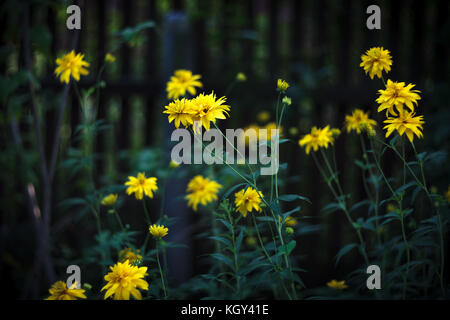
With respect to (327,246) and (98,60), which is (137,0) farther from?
(327,246)

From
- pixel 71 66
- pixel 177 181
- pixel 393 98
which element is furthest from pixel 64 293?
pixel 177 181

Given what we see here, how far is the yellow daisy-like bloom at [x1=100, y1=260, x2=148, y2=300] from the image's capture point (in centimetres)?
95

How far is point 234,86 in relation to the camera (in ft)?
8.32

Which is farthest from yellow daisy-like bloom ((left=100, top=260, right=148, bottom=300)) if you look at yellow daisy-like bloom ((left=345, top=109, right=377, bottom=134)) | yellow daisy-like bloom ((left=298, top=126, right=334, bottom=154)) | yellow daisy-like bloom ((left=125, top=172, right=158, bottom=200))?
yellow daisy-like bloom ((left=345, top=109, right=377, bottom=134))

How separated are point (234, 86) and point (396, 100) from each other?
1.59m

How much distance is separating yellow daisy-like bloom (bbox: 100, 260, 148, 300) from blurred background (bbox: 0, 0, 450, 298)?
1367mm

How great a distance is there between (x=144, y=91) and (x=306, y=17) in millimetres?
1265

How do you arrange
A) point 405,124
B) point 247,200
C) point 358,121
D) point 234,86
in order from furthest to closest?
point 234,86, point 358,121, point 247,200, point 405,124

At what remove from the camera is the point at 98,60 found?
2.56 m

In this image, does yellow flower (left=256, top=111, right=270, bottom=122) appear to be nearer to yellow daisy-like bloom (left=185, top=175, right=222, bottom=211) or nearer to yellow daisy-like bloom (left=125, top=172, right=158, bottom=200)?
yellow daisy-like bloom (left=185, top=175, right=222, bottom=211)

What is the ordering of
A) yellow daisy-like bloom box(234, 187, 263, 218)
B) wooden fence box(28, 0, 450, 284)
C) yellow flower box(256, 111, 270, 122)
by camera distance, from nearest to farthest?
yellow daisy-like bloom box(234, 187, 263, 218) → yellow flower box(256, 111, 270, 122) → wooden fence box(28, 0, 450, 284)

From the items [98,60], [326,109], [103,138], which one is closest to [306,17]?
[326,109]

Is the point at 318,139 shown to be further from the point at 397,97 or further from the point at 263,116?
the point at 263,116

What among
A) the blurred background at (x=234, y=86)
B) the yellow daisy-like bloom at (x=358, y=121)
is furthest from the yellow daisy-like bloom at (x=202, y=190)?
the blurred background at (x=234, y=86)
